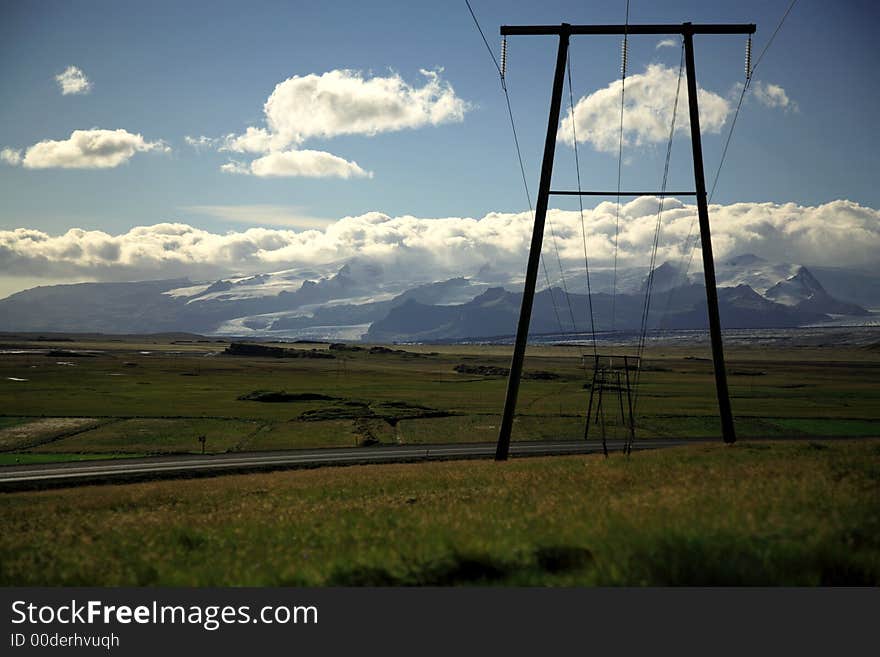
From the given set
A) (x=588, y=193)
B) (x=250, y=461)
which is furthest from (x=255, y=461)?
(x=588, y=193)

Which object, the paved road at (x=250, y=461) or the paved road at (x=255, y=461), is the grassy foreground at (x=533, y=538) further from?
the paved road at (x=250, y=461)

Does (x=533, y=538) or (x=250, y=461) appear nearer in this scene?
(x=533, y=538)

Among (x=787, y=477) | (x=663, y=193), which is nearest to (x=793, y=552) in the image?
(x=787, y=477)

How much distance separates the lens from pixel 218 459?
55.5m

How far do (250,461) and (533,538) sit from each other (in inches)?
1818

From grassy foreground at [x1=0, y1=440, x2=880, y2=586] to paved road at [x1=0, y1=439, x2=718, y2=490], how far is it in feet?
95.5

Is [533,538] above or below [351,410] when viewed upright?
above

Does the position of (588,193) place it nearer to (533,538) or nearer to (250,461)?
(533,538)

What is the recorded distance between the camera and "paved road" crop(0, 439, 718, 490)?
47.4m

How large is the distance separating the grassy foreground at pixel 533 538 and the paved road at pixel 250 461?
29098mm

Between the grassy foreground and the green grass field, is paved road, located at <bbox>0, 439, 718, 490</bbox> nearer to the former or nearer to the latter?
the green grass field

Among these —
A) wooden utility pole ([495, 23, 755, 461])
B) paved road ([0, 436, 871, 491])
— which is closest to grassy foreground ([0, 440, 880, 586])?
wooden utility pole ([495, 23, 755, 461])

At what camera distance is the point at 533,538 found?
11.5 metres

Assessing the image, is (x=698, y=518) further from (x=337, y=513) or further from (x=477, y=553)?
(x=337, y=513)
